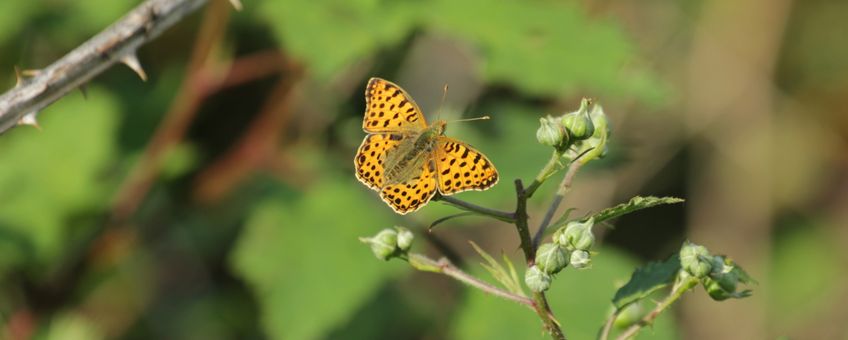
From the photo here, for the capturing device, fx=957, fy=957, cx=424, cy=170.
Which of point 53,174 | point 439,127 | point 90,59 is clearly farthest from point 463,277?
point 53,174

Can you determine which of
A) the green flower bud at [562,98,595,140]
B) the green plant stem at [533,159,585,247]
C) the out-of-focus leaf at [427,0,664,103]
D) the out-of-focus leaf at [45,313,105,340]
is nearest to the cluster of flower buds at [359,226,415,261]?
the green plant stem at [533,159,585,247]

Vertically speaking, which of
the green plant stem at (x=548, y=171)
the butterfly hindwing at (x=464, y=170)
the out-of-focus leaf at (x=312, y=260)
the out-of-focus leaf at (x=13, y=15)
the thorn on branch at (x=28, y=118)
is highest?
the thorn on branch at (x=28, y=118)

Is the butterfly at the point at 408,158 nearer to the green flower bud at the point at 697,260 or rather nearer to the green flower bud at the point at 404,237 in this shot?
the green flower bud at the point at 404,237

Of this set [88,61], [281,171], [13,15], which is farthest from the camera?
[281,171]

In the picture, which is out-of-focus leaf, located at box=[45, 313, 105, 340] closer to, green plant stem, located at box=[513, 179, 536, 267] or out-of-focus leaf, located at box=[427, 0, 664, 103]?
out-of-focus leaf, located at box=[427, 0, 664, 103]

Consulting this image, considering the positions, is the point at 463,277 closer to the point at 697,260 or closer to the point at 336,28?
the point at 697,260

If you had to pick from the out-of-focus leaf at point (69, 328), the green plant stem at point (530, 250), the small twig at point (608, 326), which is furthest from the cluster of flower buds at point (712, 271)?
the out-of-focus leaf at point (69, 328)

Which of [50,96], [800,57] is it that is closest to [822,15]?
[800,57]
